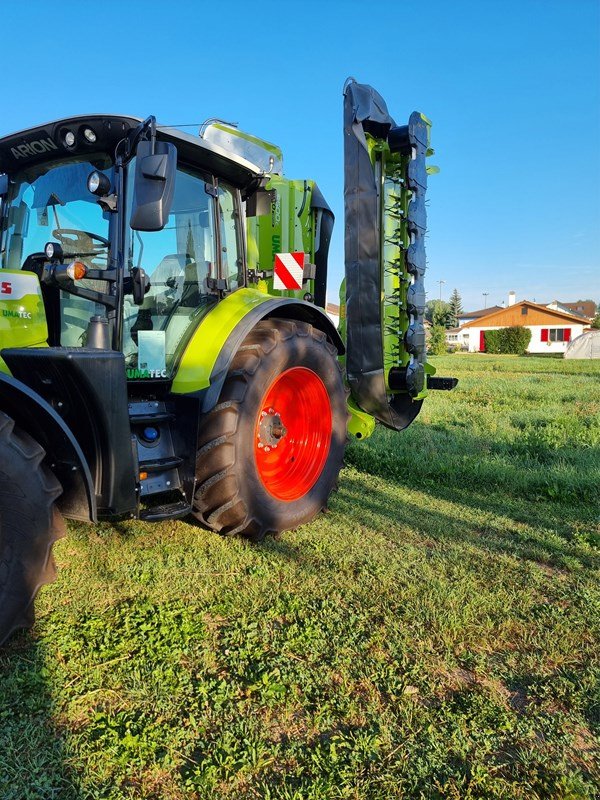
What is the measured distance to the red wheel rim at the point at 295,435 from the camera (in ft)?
13.2

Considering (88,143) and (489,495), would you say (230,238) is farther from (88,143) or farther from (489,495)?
(489,495)

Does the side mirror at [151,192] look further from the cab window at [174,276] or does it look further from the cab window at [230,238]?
the cab window at [230,238]

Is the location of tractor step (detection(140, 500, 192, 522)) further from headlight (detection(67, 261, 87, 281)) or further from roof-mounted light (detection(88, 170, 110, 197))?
roof-mounted light (detection(88, 170, 110, 197))

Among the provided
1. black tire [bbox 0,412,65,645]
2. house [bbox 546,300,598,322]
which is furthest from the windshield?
house [bbox 546,300,598,322]

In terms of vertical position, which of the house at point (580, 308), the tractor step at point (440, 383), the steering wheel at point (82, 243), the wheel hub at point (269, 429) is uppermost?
the house at point (580, 308)

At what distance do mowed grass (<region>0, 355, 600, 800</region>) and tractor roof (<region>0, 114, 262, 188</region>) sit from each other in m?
2.21

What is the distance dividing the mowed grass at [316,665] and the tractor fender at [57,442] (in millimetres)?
500

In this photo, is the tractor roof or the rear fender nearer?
the tractor roof

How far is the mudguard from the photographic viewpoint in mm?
4527

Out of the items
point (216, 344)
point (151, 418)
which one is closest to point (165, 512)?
point (151, 418)

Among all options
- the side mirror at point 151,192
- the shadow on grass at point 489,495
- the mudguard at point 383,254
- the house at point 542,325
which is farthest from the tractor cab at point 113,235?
the house at point 542,325

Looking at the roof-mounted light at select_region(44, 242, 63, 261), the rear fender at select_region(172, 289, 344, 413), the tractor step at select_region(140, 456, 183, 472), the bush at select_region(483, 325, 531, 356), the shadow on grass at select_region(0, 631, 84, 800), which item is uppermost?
the bush at select_region(483, 325, 531, 356)

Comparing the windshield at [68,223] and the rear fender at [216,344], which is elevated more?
the windshield at [68,223]

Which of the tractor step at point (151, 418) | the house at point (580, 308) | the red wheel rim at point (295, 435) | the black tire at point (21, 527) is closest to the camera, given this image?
the black tire at point (21, 527)
